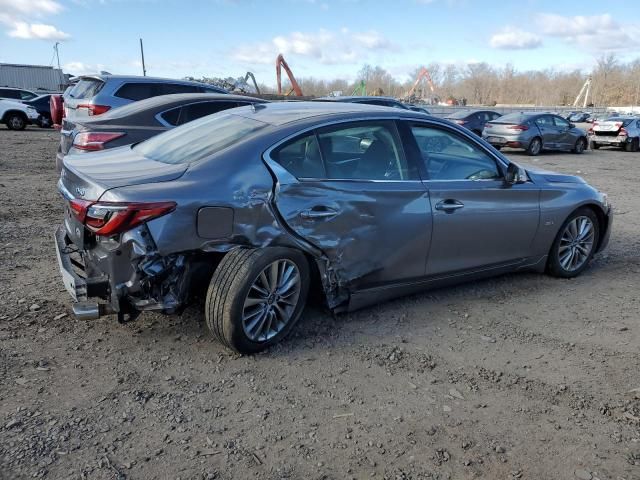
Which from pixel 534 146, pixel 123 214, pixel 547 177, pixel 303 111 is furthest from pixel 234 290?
pixel 534 146

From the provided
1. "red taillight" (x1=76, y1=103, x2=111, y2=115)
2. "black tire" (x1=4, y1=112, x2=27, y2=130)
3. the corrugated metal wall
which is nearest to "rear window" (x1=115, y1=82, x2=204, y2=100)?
"red taillight" (x1=76, y1=103, x2=111, y2=115)

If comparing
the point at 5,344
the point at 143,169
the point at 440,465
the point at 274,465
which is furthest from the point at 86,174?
the point at 440,465

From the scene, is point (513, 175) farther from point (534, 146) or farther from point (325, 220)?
point (534, 146)

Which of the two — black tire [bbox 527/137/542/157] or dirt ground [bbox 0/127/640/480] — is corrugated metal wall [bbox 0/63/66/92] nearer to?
black tire [bbox 527/137/542/157]

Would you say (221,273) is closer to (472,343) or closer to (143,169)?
(143,169)

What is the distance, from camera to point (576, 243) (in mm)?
5277

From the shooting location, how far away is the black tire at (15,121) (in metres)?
21.7

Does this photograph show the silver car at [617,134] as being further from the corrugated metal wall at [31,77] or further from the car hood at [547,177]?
the corrugated metal wall at [31,77]

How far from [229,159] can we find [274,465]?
182 cm

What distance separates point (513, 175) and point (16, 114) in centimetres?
2225

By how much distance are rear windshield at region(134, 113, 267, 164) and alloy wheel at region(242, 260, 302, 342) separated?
2.86 feet

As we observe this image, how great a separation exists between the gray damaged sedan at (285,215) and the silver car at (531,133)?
1350 cm

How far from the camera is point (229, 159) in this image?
3.48 m

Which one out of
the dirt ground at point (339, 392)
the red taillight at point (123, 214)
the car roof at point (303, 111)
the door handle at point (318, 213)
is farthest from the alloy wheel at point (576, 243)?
the red taillight at point (123, 214)
